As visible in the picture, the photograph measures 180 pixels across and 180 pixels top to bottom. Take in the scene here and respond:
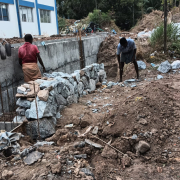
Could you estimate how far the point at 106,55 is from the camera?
11.2m

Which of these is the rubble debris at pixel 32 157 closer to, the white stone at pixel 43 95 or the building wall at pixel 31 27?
the white stone at pixel 43 95

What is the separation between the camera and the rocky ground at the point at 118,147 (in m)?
2.37

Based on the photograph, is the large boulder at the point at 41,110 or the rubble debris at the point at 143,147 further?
the large boulder at the point at 41,110

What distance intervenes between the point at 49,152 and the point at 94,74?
15.3 feet

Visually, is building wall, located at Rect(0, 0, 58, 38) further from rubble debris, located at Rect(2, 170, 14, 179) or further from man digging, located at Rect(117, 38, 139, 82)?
rubble debris, located at Rect(2, 170, 14, 179)

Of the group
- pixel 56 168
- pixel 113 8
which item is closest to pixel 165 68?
pixel 56 168

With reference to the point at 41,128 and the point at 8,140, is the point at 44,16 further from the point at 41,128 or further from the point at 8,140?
the point at 8,140

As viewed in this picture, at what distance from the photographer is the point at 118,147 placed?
2891 mm

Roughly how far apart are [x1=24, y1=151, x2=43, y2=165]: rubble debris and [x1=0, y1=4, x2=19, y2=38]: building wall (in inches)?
546

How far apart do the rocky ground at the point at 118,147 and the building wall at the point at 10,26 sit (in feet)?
41.5

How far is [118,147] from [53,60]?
13.9 feet

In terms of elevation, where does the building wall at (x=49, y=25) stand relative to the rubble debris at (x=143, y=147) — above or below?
above

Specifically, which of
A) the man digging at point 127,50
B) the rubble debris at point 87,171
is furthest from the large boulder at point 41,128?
the man digging at point 127,50

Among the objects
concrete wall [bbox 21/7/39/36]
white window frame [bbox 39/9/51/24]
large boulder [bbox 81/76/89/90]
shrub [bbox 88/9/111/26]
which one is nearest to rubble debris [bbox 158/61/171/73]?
large boulder [bbox 81/76/89/90]
